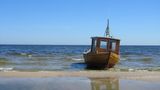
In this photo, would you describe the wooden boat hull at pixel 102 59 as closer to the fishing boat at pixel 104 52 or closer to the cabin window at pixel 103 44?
the fishing boat at pixel 104 52

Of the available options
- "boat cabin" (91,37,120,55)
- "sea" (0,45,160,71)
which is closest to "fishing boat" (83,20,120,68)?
"boat cabin" (91,37,120,55)

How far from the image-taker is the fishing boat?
84.3ft

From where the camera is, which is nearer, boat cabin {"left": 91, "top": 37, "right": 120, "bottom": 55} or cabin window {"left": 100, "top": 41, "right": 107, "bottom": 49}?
boat cabin {"left": 91, "top": 37, "right": 120, "bottom": 55}

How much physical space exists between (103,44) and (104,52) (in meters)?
0.67

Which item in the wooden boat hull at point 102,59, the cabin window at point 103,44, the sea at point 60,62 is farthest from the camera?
the sea at point 60,62

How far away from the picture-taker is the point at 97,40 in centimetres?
2584

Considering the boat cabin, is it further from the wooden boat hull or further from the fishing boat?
the wooden boat hull

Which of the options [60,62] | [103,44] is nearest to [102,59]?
[103,44]

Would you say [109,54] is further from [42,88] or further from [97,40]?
[42,88]

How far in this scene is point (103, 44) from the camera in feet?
85.7

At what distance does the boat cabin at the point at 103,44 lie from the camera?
2578cm

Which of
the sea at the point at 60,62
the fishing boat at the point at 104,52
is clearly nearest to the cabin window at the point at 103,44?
the fishing boat at the point at 104,52

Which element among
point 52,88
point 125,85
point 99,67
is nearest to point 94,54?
point 99,67

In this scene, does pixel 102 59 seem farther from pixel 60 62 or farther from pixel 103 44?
pixel 60 62
